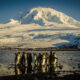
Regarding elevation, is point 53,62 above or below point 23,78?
above

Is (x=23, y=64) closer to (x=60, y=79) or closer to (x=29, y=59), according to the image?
(x=29, y=59)

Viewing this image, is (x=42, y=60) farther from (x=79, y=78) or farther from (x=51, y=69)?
(x=79, y=78)

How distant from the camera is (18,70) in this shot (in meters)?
14.2

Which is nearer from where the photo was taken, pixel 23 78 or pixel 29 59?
pixel 23 78

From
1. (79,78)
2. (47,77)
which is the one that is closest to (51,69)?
(47,77)

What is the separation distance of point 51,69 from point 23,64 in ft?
7.70

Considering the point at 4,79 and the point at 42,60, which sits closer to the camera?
the point at 4,79

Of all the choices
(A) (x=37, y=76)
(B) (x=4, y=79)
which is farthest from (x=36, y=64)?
(B) (x=4, y=79)

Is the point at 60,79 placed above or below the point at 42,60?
below

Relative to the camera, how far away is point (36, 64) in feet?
48.5

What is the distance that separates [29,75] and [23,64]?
171 centimetres

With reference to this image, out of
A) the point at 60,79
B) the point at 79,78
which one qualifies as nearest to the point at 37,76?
the point at 60,79

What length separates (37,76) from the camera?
12.8m

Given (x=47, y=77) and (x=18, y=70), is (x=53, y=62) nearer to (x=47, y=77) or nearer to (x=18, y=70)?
(x=47, y=77)
